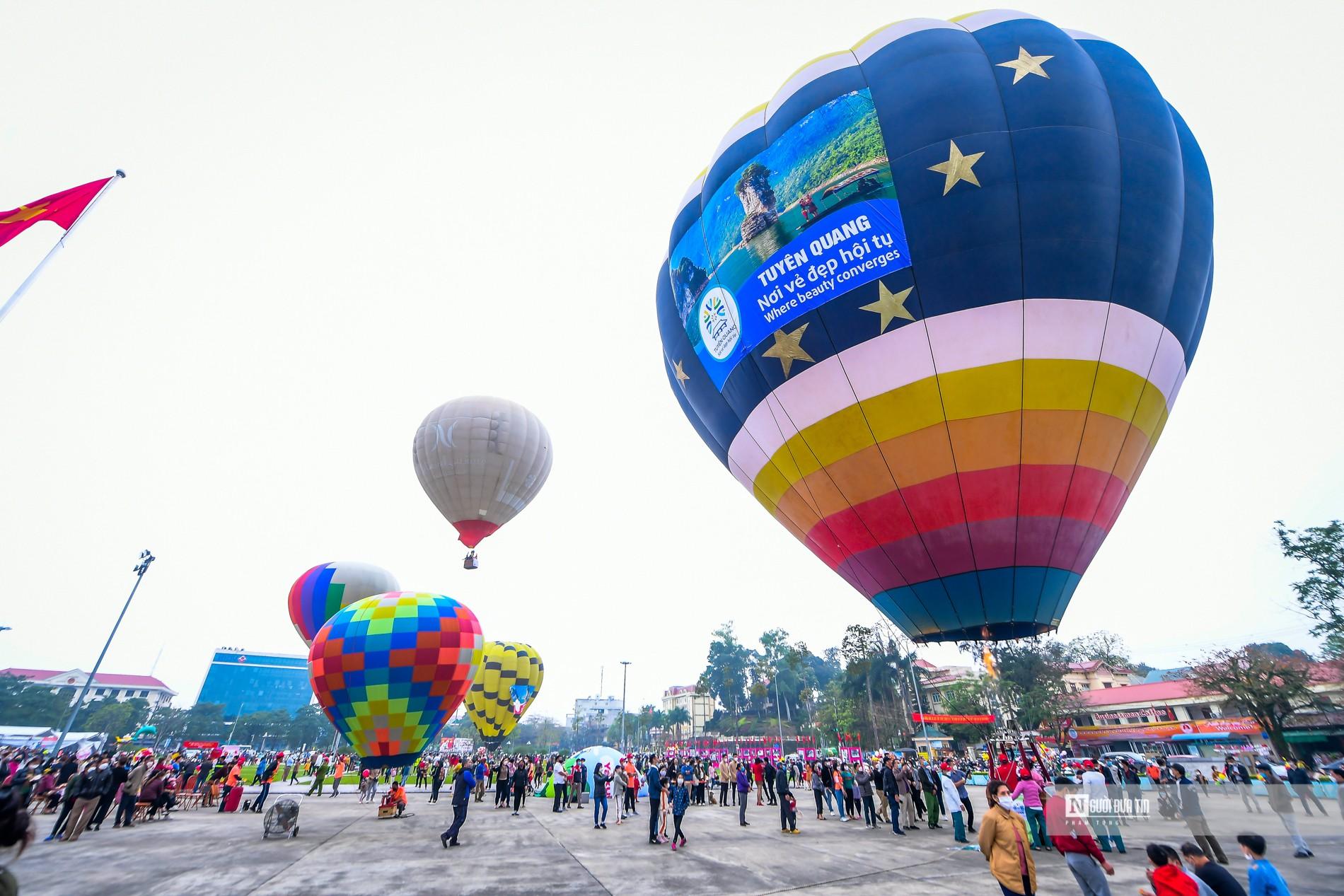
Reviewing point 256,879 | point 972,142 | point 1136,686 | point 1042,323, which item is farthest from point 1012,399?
point 1136,686

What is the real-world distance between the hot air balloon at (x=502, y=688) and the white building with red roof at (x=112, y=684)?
11942 centimetres

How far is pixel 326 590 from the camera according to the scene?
2730 centimetres

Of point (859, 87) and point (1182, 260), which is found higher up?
point (859, 87)

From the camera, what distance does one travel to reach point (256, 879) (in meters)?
7.33

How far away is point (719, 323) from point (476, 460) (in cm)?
1415

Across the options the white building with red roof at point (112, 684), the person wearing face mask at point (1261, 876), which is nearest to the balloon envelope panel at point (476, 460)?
the person wearing face mask at point (1261, 876)

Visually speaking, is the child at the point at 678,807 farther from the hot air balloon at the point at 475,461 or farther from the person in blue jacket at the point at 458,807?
the hot air balloon at the point at 475,461

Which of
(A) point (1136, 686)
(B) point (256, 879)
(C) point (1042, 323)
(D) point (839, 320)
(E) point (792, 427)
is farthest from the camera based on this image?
(A) point (1136, 686)

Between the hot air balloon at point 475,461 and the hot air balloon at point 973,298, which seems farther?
the hot air balloon at point 475,461

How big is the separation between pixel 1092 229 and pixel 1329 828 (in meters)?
11.7

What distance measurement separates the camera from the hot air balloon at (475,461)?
910 inches

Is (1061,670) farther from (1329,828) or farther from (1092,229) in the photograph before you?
(1092,229)

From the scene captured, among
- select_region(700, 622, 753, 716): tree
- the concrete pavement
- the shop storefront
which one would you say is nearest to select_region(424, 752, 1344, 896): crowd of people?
the concrete pavement

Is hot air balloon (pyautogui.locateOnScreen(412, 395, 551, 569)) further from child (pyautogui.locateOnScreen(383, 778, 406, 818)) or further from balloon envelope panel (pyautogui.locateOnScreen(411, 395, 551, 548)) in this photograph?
child (pyautogui.locateOnScreen(383, 778, 406, 818))
